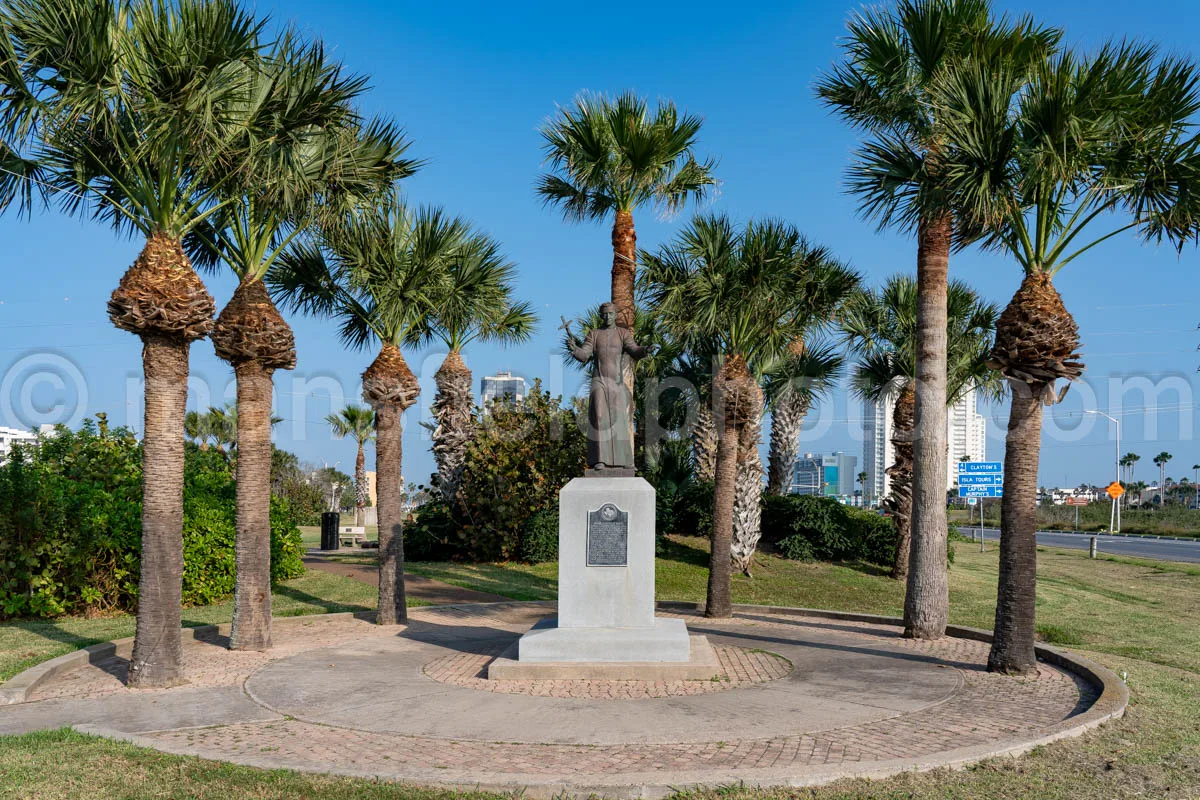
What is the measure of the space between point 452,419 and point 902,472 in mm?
11763

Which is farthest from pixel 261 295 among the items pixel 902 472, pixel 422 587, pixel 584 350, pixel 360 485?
pixel 360 485

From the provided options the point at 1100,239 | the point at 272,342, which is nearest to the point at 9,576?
the point at 272,342

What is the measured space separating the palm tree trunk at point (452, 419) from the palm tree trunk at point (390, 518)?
10.8m

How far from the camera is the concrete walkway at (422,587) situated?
663 inches

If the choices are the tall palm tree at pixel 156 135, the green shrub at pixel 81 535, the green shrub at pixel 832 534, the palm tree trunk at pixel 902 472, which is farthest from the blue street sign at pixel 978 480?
the tall palm tree at pixel 156 135

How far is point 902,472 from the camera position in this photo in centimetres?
2191

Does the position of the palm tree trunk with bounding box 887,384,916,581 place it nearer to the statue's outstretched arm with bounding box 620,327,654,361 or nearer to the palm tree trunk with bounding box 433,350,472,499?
the palm tree trunk with bounding box 433,350,472,499

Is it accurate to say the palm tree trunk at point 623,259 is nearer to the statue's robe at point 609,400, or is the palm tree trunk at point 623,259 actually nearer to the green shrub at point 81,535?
the statue's robe at point 609,400

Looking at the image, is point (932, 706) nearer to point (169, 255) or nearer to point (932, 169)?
point (932, 169)

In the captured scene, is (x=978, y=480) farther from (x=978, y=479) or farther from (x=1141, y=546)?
(x=1141, y=546)

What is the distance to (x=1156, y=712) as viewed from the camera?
306 inches

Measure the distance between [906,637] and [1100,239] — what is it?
573 centimetres

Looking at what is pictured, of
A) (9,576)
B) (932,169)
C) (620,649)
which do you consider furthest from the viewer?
(9,576)

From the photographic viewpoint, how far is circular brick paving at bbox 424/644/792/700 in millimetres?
8539
